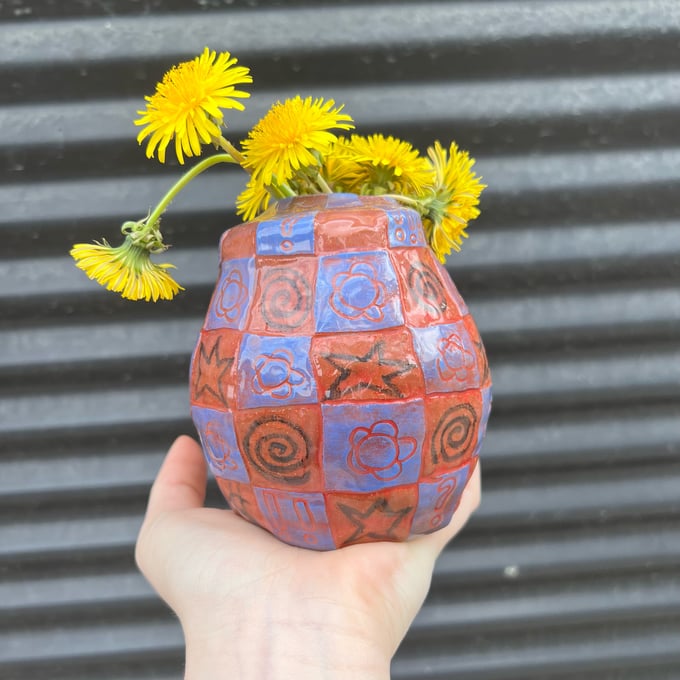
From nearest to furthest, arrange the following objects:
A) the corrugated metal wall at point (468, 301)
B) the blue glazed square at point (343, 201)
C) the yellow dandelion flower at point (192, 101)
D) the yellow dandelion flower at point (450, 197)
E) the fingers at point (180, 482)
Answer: the yellow dandelion flower at point (192, 101)
the blue glazed square at point (343, 201)
the yellow dandelion flower at point (450, 197)
the fingers at point (180, 482)
the corrugated metal wall at point (468, 301)

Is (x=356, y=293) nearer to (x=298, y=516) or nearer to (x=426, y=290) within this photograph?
(x=426, y=290)

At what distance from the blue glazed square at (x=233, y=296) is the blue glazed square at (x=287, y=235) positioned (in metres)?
0.04

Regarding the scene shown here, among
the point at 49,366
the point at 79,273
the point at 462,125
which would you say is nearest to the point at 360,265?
the point at 462,125

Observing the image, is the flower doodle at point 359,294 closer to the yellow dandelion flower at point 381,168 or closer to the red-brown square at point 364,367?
the red-brown square at point 364,367

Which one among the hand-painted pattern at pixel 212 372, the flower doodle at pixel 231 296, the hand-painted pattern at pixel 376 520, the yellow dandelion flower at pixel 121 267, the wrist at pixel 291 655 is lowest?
the wrist at pixel 291 655

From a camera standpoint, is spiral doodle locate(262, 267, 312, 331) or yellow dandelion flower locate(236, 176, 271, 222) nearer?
spiral doodle locate(262, 267, 312, 331)

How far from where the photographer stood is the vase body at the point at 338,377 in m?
0.85

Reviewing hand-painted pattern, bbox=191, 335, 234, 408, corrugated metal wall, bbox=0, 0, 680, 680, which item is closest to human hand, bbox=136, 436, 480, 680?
hand-painted pattern, bbox=191, 335, 234, 408

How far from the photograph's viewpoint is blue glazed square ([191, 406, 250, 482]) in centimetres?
90

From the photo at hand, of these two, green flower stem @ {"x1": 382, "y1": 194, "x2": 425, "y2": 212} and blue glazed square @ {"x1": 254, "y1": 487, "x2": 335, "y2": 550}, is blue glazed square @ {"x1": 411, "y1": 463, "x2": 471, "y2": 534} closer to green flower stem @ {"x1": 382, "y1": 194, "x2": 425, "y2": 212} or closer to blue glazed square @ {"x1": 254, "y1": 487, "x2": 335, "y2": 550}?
blue glazed square @ {"x1": 254, "y1": 487, "x2": 335, "y2": 550}

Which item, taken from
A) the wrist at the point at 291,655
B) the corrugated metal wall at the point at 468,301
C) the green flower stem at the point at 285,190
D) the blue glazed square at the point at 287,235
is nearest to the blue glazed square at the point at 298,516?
the wrist at the point at 291,655

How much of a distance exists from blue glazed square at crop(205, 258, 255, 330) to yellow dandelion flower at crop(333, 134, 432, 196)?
271mm

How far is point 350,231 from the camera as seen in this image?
0.89m

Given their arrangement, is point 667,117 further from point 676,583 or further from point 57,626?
point 57,626
